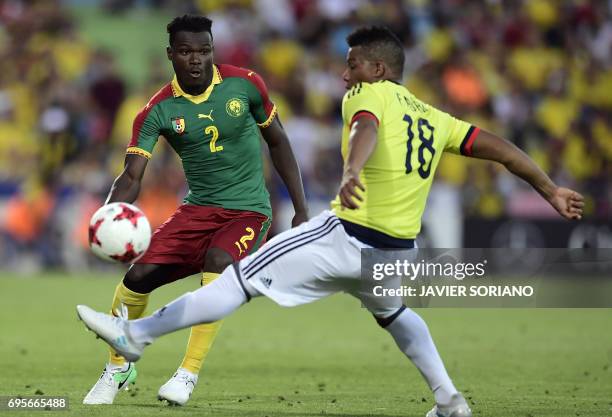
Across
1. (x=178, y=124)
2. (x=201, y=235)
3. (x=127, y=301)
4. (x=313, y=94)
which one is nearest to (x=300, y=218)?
(x=201, y=235)

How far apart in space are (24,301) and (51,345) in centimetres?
428

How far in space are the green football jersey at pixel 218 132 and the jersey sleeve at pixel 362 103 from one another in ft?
5.30

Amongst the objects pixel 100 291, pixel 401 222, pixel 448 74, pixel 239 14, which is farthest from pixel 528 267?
pixel 401 222

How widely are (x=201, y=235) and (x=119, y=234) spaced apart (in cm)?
125

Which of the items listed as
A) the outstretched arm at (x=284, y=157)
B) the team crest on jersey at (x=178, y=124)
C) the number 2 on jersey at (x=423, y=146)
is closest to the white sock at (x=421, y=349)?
the number 2 on jersey at (x=423, y=146)

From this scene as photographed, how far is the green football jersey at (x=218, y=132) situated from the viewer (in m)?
7.83

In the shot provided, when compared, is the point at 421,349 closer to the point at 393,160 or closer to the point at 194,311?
the point at 393,160

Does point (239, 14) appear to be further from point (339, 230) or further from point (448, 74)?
point (339, 230)

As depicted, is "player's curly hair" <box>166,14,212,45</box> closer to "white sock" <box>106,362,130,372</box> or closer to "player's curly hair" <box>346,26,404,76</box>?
"player's curly hair" <box>346,26,404,76</box>

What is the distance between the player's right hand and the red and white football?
1.38 meters

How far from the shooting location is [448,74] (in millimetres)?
21188

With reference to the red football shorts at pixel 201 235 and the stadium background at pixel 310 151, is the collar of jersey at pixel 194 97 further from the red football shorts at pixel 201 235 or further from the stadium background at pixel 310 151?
the stadium background at pixel 310 151

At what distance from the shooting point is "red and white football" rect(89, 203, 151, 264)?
6742 millimetres

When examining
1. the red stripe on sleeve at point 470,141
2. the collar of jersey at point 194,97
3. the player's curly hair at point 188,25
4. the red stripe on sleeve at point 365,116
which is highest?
the player's curly hair at point 188,25
